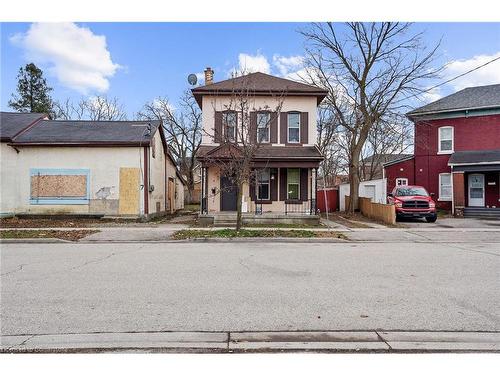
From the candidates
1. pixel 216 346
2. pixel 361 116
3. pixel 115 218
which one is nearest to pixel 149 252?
pixel 216 346

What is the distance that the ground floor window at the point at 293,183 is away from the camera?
2012cm

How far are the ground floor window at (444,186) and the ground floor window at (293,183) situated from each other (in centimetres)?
1188

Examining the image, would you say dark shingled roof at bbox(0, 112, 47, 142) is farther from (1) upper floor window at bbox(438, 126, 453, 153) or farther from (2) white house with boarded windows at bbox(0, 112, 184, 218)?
(1) upper floor window at bbox(438, 126, 453, 153)

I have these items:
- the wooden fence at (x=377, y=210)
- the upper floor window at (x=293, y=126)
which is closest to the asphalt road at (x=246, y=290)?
the wooden fence at (x=377, y=210)

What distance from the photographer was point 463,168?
2306 centimetres

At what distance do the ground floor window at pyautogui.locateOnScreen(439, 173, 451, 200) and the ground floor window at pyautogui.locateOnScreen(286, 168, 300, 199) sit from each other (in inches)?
468

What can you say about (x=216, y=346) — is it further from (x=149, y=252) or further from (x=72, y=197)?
(x=72, y=197)

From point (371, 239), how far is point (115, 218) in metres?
12.4

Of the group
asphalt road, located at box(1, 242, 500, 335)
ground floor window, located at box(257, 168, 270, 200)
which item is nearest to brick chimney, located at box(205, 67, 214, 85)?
ground floor window, located at box(257, 168, 270, 200)

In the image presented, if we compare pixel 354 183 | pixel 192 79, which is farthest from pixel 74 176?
pixel 354 183

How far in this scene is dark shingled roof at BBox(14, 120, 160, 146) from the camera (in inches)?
734

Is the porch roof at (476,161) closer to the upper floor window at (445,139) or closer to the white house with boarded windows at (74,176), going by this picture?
the upper floor window at (445,139)

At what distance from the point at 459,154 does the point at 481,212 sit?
4155 millimetres

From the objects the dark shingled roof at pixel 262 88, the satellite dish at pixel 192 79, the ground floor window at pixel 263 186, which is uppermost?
the satellite dish at pixel 192 79
